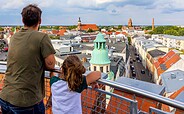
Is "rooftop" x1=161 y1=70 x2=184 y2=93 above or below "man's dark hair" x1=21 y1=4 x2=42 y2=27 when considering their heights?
below

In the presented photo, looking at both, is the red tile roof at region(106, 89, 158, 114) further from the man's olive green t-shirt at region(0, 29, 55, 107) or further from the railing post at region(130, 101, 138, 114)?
the man's olive green t-shirt at region(0, 29, 55, 107)

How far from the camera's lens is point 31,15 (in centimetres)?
236

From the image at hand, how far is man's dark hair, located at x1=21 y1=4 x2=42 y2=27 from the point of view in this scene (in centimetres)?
235

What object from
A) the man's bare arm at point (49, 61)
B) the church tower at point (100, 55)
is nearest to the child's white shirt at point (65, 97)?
the man's bare arm at point (49, 61)

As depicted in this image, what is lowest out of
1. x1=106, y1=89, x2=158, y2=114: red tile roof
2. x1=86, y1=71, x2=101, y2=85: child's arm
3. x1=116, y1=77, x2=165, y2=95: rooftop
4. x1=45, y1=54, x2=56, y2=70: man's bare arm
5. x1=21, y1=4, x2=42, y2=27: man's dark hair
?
x1=106, y1=89, x2=158, y2=114: red tile roof

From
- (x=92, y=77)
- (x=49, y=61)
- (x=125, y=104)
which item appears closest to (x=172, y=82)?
(x=125, y=104)

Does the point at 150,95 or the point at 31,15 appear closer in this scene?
the point at 31,15

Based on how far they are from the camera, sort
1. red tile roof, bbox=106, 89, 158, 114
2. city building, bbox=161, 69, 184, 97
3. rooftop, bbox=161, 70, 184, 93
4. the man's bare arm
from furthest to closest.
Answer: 1. rooftop, bbox=161, 70, 184, 93
2. city building, bbox=161, 69, 184, 97
3. red tile roof, bbox=106, 89, 158, 114
4. the man's bare arm

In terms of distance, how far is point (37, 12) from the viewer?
237 centimetres

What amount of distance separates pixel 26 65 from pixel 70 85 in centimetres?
52

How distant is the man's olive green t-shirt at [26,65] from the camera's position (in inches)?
92.6

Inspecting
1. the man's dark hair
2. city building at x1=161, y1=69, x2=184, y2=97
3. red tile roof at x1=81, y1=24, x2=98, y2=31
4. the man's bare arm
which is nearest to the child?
the man's bare arm

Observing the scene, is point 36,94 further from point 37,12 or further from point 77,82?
point 37,12

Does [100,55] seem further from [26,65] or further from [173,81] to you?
[26,65]
